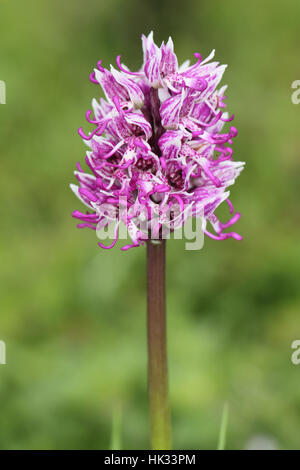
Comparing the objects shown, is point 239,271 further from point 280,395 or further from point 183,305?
point 280,395

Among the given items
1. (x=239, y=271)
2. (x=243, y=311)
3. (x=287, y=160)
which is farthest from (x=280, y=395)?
(x=287, y=160)
